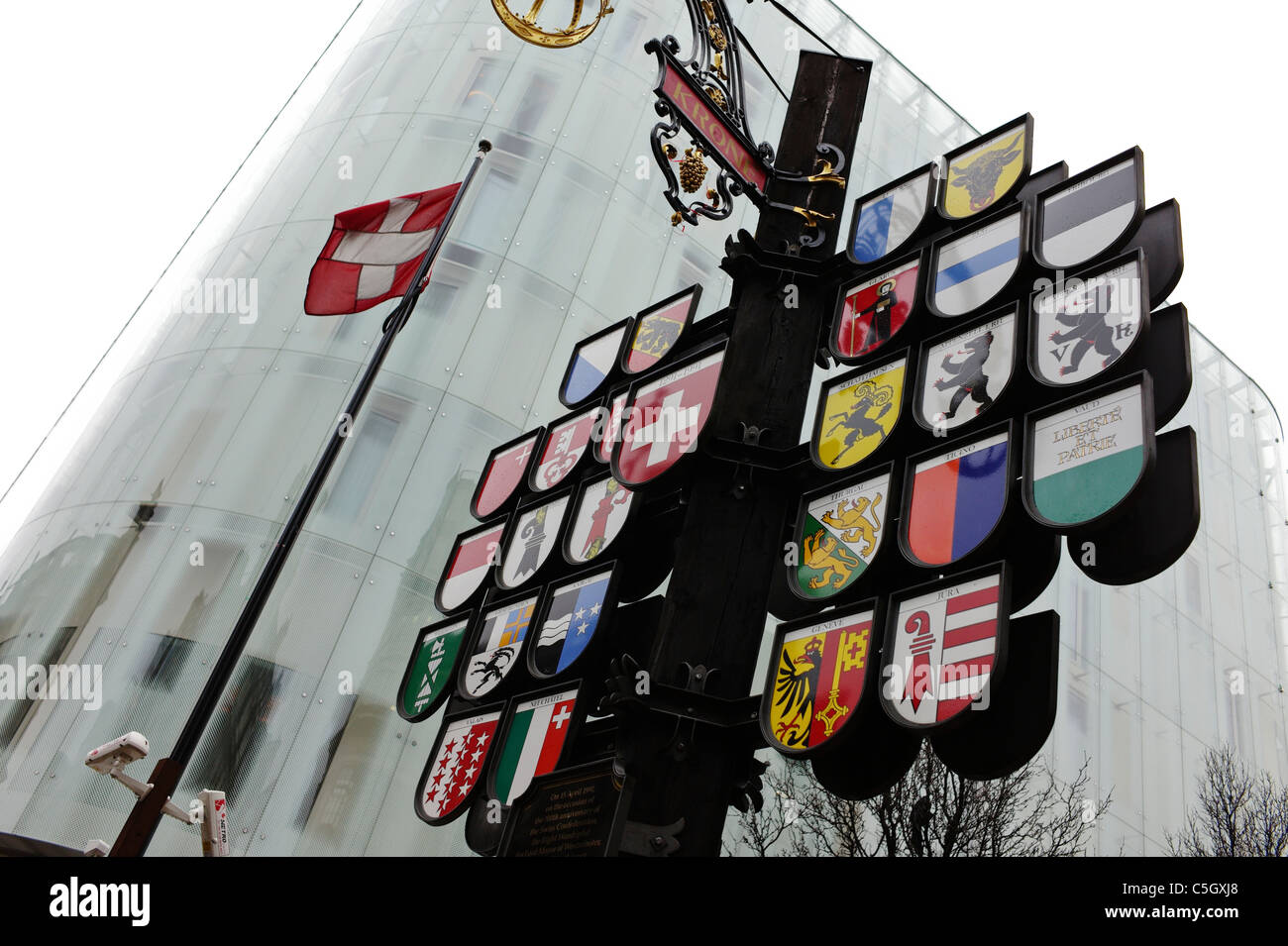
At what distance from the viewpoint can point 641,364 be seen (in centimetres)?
875

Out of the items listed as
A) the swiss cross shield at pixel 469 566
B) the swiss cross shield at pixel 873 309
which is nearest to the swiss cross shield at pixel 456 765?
the swiss cross shield at pixel 469 566

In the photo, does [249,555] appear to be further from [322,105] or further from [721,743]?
[322,105]

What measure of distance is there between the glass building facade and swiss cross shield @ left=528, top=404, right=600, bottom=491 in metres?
5.87

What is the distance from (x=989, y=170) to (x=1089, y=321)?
2174 mm

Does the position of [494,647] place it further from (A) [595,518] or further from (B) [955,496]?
(B) [955,496]

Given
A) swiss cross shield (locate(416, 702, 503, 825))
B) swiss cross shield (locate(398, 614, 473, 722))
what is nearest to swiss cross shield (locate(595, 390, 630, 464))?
swiss cross shield (locate(398, 614, 473, 722))

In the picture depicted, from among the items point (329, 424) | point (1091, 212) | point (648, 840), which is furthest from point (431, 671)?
point (329, 424)

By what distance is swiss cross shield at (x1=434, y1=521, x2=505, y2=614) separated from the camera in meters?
8.74

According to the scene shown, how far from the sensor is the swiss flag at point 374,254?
11141mm

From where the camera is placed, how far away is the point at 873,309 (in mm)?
7109

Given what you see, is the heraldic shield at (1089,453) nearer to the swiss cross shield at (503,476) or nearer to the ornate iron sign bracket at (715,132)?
the ornate iron sign bracket at (715,132)

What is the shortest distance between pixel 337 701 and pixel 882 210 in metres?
9.21

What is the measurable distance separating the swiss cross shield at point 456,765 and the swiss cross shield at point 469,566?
1.26 metres
